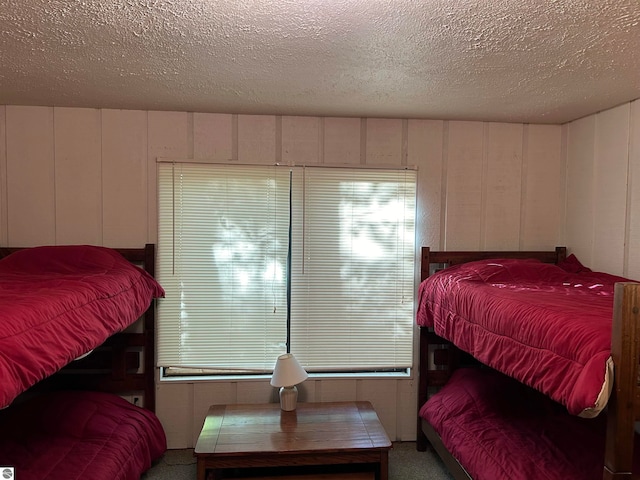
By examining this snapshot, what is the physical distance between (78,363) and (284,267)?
145cm

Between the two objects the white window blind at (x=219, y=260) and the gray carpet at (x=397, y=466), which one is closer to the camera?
the gray carpet at (x=397, y=466)

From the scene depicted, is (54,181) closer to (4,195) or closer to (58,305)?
(4,195)

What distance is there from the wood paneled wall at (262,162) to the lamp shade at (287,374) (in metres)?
0.44

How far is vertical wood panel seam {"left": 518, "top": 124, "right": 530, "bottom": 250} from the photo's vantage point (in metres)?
2.95

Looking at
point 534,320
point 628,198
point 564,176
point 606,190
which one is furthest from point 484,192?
point 534,320

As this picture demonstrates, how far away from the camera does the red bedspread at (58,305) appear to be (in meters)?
1.20

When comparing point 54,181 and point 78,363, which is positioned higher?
point 54,181

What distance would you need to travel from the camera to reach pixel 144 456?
7.77 ft

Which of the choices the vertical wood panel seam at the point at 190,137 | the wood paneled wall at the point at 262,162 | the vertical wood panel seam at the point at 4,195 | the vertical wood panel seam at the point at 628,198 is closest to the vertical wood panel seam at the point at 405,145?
the wood paneled wall at the point at 262,162

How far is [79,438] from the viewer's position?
2.16 metres

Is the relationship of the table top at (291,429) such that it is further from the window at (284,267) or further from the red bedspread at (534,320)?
the red bedspread at (534,320)

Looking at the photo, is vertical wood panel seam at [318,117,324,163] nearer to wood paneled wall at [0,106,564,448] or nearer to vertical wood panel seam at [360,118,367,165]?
wood paneled wall at [0,106,564,448]

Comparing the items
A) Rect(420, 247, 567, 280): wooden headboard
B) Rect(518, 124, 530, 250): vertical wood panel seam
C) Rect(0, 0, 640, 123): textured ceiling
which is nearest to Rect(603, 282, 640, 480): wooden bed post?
Rect(0, 0, 640, 123): textured ceiling

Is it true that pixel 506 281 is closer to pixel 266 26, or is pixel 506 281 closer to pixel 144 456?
pixel 266 26
